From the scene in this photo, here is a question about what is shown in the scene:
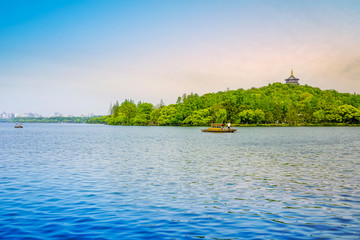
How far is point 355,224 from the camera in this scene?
41.3 ft

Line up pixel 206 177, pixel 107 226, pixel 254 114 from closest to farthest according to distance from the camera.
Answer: pixel 107 226 < pixel 206 177 < pixel 254 114

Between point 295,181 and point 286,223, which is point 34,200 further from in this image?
point 295,181

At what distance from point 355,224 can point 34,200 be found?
48.9ft

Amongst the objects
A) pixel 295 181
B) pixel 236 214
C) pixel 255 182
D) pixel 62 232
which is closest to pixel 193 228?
pixel 236 214

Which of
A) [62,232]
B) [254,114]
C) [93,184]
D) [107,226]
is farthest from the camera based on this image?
[254,114]

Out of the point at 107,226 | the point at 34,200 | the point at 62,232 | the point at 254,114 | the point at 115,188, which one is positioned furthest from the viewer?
the point at 254,114

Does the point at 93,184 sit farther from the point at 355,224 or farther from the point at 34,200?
A: the point at 355,224

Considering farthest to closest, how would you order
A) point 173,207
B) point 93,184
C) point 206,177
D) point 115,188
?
point 206,177 < point 93,184 < point 115,188 < point 173,207

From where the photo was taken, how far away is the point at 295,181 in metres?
22.1

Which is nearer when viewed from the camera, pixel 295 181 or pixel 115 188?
pixel 115 188

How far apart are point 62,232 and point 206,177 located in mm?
13513

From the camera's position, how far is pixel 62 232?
11.6 metres

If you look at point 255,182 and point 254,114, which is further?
point 254,114

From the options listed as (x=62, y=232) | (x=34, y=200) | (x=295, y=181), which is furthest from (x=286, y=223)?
(x=34, y=200)
